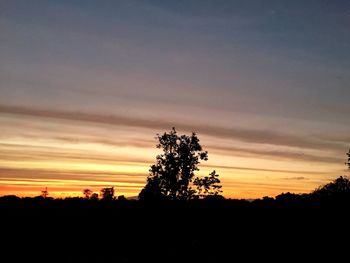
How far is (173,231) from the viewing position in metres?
23.1

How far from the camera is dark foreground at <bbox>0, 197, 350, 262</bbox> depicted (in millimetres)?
19828

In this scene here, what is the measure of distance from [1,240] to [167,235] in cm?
907

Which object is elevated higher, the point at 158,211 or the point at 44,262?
the point at 158,211

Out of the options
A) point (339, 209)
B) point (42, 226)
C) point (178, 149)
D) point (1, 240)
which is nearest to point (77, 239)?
point (42, 226)

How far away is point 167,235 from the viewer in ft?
74.6

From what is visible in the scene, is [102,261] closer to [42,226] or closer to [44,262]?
[44,262]

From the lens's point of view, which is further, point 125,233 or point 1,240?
point 125,233

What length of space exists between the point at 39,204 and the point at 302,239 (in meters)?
16.2

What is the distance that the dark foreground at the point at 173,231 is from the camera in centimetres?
1983

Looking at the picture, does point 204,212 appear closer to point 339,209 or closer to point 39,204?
point 339,209

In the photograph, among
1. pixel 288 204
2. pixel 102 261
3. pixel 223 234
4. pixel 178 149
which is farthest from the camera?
pixel 178 149

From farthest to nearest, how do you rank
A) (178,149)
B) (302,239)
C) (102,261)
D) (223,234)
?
(178,149) < (223,234) < (302,239) < (102,261)

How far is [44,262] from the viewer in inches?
768

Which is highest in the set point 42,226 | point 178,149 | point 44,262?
point 178,149
